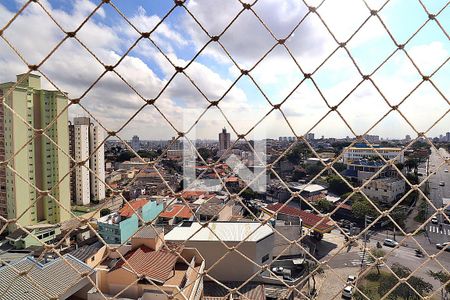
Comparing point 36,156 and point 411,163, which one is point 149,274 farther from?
point 411,163

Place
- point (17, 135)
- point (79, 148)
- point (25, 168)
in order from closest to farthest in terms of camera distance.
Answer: point (17, 135)
point (25, 168)
point (79, 148)

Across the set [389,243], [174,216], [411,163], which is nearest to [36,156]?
[174,216]

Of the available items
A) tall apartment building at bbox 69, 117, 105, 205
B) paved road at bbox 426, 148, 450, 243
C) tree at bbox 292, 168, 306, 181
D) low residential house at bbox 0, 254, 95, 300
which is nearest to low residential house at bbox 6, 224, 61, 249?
tall apartment building at bbox 69, 117, 105, 205

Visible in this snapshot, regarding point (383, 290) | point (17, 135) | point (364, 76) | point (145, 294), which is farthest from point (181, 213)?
point (364, 76)

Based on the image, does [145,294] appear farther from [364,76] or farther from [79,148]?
[79,148]

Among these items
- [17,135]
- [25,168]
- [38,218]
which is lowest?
[38,218]

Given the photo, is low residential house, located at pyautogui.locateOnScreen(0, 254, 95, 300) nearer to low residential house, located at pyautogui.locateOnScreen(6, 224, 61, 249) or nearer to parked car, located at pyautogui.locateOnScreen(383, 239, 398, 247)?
low residential house, located at pyautogui.locateOnScreen(6, 224, 61, 249)
